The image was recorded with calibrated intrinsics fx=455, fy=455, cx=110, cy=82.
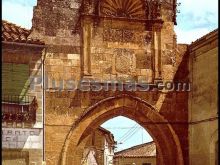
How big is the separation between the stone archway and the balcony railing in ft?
4.32

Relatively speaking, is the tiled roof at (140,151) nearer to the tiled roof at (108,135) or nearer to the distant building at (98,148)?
the tiled roof at (108,135)

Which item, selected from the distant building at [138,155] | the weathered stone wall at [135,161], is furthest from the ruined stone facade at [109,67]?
the distant building at [138,155]

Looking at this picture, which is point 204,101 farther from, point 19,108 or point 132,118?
point 19,108

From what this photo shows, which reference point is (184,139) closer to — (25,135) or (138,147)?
(25,135)

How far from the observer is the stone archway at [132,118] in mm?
13258

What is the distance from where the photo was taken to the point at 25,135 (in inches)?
493

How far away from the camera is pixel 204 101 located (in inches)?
528

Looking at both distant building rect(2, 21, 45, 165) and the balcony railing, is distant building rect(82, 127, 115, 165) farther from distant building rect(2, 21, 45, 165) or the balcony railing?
the balcony railing

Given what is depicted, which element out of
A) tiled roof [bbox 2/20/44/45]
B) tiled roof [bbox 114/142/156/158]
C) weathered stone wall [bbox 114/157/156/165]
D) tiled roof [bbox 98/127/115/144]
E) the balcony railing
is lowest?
weathered stone wall [bbox 114/157/156/165]

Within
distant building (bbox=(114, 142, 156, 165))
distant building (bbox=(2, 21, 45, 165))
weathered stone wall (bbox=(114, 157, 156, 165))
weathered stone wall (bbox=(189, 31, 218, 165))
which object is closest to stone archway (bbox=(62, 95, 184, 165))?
weathered stone wall (bbox=(189, 31, 218, 165))

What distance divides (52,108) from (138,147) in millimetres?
24309

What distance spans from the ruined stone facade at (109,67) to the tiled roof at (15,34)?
37cm

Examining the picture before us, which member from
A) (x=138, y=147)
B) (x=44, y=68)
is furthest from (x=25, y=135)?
(x=138, y=147)

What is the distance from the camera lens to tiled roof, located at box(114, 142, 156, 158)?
34.7m
